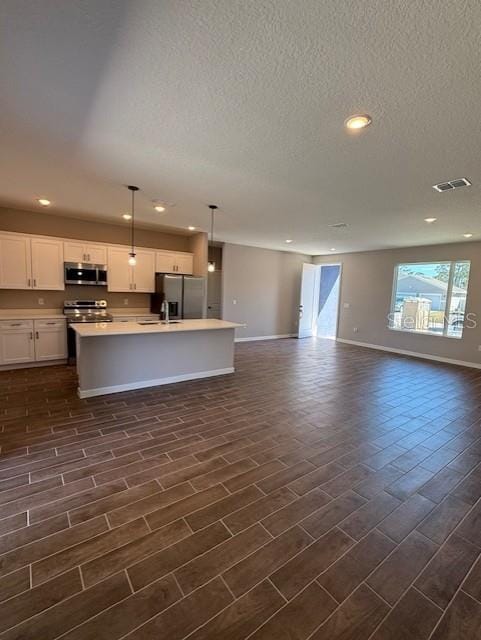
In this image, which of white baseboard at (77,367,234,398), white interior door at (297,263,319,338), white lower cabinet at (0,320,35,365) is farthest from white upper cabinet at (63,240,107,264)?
white interior door at (297,263,319,338)

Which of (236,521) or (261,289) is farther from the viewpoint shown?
(261,289)

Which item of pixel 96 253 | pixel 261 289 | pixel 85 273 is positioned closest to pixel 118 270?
pixel 96 253

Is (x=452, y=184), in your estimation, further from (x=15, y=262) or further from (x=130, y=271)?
(x=15, y=262)

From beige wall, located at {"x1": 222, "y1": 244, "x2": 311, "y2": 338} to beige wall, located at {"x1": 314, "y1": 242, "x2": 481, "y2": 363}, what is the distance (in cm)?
140

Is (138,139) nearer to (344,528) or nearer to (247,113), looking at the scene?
(247,113)

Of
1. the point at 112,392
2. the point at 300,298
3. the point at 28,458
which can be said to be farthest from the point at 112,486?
the point at 300,298

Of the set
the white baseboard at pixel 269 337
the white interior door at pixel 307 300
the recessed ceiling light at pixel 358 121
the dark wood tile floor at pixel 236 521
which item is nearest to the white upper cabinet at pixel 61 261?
the dark wood tile floor at pixel 236 521

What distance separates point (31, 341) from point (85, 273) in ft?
5.07

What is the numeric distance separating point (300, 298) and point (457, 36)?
310 inches

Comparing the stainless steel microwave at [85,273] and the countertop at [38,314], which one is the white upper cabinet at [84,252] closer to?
the stainless steel microwave at [85,273]

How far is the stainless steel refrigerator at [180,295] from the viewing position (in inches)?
241

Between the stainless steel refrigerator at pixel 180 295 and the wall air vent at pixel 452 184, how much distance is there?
4.55 meters

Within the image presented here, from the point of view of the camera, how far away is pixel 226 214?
194 inches

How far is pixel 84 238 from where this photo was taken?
5.88 m
